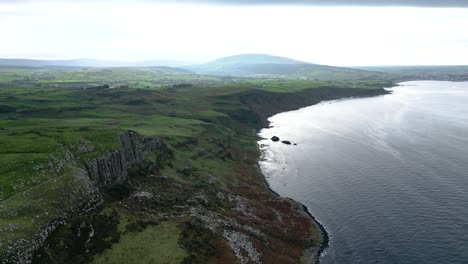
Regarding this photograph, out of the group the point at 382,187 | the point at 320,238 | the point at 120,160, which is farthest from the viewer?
the point at 382,187

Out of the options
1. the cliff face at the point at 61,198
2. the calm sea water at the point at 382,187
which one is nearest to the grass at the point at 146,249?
the cliff face at the point at 61,198

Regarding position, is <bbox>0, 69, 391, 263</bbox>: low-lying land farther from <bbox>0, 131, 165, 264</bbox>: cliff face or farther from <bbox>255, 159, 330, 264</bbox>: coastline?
<bbox>255, 159, 330, 264</bbox>: coastline

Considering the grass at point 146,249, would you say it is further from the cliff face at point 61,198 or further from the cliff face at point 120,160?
the cliff face at point 120,160

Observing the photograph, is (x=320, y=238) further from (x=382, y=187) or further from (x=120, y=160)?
(x=120, y=160)

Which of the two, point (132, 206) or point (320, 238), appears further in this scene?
A: point (320, 238)

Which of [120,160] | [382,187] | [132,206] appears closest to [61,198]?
[132,206]

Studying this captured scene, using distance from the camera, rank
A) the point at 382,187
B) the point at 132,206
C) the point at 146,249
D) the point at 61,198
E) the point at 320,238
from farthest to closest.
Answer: the point at 382,187 → the point at 320,238 → the point at 132,206 → the point at 146,249 → the point at 61,198

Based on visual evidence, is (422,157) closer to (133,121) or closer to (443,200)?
(443,200)

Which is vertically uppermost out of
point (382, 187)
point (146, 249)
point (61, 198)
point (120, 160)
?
point (61, 198)
